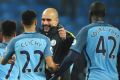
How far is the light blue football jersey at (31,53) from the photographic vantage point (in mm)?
5230

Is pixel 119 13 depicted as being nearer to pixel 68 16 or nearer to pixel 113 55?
pixel 68 16

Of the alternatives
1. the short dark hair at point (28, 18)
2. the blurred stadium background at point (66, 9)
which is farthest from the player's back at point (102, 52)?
the blurred stadium background at point (66, 9)

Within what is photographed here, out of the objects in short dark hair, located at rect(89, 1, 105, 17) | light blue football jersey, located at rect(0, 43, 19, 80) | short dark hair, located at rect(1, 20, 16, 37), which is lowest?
light blue football jersey, located at rect(0, 43, 19, 80)

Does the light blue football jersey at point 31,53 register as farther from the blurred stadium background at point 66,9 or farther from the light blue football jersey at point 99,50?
the blurred stadium background at point 66,9

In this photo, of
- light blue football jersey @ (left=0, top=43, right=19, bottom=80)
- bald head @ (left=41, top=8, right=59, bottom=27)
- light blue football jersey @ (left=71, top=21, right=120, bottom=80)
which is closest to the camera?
light blue football jersey @ (left=71, top=21, right=120, bottom=80)

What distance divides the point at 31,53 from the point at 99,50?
0.75m

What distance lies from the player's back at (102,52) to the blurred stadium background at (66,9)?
8.68m

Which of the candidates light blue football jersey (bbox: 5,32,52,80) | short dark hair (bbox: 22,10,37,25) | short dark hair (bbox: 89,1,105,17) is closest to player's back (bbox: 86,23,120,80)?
short dark hair (bbox: 89,1,105,17)

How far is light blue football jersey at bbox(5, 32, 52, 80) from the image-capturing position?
523 centimetres

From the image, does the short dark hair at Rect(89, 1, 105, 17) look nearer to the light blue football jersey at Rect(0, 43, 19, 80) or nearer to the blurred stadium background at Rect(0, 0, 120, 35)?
the light blue football jersey at Rect(0, 43, 19, 80)

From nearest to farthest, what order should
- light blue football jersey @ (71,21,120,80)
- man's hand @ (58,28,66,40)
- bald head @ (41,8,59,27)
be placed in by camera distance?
light blue football jersey @ (71,21,120,80) < man's hand @ (58,28,66,40) < bald head @ (41,8,59,27)

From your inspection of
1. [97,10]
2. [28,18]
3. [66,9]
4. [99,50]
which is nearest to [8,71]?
[28,18]

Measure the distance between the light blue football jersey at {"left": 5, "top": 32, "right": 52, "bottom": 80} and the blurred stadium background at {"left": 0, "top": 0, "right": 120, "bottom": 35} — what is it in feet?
28.3

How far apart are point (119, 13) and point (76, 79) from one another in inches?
317
